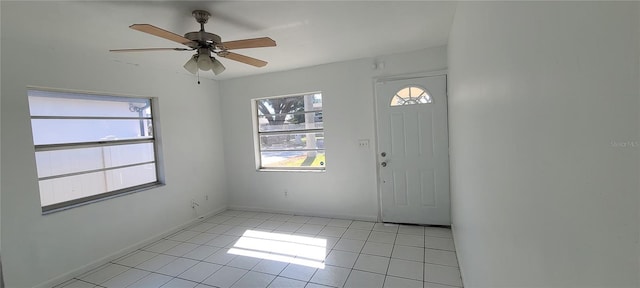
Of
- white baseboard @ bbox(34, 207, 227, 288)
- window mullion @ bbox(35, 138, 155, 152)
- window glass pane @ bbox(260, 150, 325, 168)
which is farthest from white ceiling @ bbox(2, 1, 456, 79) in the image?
white baseboard @ bbox(34, 207, 227, 288)

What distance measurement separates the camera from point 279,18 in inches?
88.5

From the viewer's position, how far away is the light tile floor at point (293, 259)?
99.7 inches

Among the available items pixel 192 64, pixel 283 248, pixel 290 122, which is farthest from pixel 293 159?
pixel 192 64

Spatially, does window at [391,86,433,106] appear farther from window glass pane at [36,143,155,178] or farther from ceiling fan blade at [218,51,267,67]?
window glass pane at [36,143,155,178]

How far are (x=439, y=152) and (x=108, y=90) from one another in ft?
13.9

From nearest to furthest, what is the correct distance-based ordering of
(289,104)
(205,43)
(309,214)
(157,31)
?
(157,31)
(205,43)
(309,214)
(289,104)

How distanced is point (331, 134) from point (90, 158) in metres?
3.08

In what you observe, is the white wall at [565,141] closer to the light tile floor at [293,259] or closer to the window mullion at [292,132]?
the light tile floor at [293,259]

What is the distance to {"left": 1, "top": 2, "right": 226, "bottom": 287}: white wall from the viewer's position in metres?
2.37

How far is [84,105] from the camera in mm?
3053

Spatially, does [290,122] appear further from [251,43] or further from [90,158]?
[90,158]

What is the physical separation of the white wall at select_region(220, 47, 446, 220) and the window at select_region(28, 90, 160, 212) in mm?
1393

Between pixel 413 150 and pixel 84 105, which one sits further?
pixel 413 150

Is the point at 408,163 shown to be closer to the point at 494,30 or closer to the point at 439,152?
the point at 439,152
